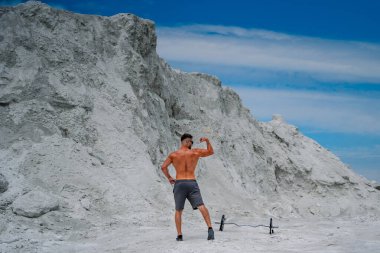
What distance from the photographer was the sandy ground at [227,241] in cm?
699

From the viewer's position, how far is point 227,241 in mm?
7445

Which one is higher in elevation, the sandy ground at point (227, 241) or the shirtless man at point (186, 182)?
the shirtless man at point (186, 182)

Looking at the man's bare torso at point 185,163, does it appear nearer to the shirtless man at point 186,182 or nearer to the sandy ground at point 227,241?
the shirtless man at point 186,182

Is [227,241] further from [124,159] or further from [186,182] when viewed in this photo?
[124,159]

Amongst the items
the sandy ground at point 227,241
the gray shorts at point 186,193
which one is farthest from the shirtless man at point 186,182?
the sandy ground at point 227,241

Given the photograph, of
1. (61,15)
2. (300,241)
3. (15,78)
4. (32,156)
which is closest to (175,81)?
(61,15)

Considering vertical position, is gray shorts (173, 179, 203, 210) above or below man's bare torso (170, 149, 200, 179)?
below

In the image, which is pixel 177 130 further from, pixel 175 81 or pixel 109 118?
pixel 109 118

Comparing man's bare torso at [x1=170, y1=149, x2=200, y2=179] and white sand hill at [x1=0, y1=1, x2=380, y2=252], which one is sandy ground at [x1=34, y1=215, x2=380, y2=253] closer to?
white sand hill at [x1=0, y1=1, x2=380, y2=252]

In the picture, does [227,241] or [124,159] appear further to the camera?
[124,159]

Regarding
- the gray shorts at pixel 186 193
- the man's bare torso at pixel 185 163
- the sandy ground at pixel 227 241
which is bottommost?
the sandy ground at pixel 227 241

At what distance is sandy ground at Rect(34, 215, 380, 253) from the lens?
699 centimetres

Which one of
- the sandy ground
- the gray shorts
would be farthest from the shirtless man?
the sandy ground

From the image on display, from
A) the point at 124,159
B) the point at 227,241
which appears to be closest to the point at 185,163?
the point at 227,241
